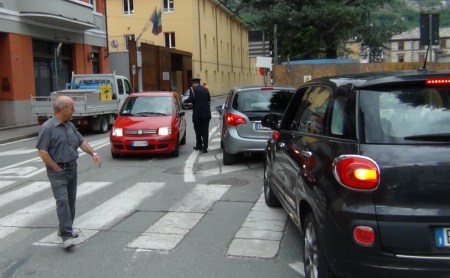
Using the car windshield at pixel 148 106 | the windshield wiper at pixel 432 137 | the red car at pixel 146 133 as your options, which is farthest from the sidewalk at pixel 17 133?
the windshield wiper at pixel 432 137

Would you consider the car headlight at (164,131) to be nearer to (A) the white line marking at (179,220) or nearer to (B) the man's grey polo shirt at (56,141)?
(A) the white line marking at (179,220)

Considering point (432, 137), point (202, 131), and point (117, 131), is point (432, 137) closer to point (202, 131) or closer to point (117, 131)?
point (117, 131)

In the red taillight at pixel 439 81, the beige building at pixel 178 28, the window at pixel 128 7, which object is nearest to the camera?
the red taillight at pixel 439 81

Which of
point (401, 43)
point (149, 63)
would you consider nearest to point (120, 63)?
point (149, 63)

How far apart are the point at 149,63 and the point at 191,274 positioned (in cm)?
2726

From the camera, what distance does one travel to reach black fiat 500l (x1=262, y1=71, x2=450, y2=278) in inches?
124

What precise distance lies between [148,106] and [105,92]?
6989 millimetres

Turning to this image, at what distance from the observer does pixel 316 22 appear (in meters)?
28.9

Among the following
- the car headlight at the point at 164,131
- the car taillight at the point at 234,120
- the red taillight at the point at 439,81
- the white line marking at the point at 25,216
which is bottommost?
the white line marking at the point at 25,216

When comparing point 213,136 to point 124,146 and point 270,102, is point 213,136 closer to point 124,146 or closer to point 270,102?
point 124,146

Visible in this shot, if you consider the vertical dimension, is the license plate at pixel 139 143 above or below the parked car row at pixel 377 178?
below

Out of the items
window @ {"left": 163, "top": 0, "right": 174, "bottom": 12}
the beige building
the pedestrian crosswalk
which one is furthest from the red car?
window @ {"left": 163, "top": 0, "right": 174, "bottom": 12}

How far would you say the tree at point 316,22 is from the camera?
28.3 metres

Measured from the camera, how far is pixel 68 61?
27094 mm
